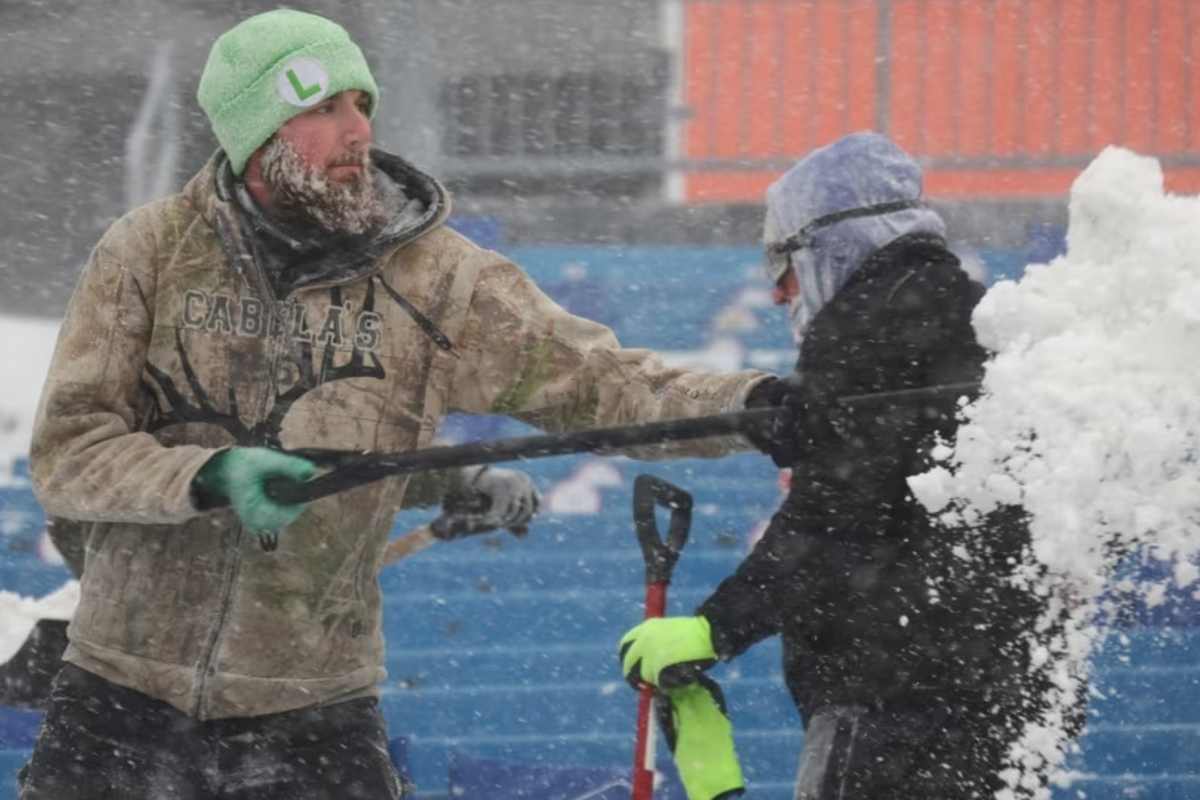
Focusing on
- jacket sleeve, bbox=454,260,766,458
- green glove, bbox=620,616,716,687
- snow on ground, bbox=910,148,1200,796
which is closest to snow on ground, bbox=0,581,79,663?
green glove, bbox=620,616,716,687

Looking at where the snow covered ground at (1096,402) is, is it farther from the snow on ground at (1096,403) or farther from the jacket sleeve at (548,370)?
the jacket sleeve at (548,370)

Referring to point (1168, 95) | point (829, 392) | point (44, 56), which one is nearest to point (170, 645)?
point (829, 392)

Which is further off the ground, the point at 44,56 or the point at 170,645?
the point at 44,56

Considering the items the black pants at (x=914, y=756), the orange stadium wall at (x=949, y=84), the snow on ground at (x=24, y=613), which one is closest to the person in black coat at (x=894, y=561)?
the black pants at (x=914, y=756)

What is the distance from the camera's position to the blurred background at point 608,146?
6.81 m

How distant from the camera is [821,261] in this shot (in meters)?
3.40

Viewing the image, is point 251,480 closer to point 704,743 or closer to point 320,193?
point 320,193

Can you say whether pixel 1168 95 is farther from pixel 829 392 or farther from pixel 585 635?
pixel 829 392

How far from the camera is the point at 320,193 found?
317 centimetres

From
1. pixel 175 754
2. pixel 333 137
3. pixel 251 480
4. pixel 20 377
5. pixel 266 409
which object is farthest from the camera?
pixel 20 377

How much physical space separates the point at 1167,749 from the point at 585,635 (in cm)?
212

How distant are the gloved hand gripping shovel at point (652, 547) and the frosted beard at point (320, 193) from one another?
1059 mm

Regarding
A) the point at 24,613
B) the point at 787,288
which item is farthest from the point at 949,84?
the point at 24,613

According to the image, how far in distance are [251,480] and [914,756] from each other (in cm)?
125
